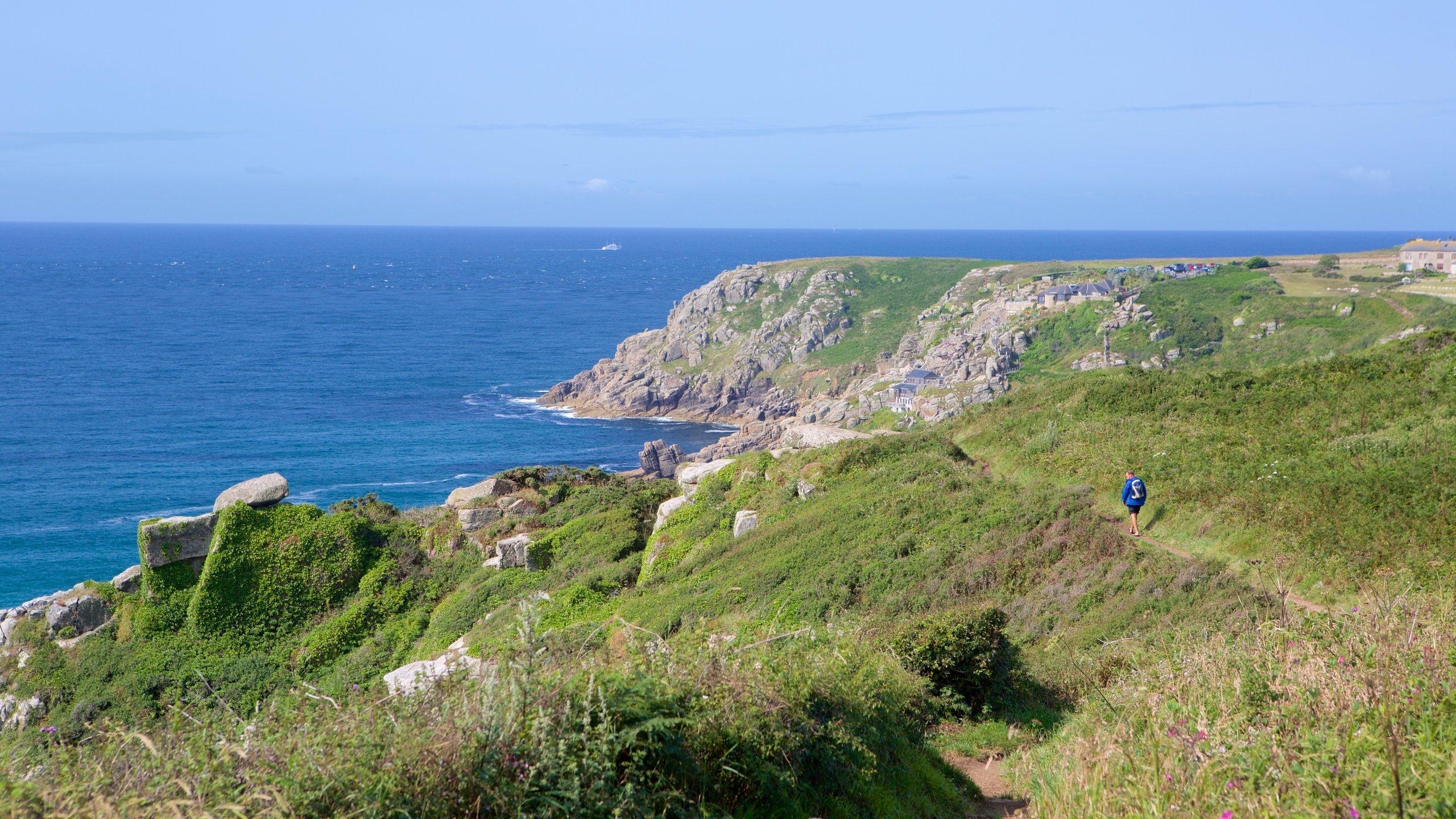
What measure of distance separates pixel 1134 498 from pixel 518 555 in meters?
A: 16.5

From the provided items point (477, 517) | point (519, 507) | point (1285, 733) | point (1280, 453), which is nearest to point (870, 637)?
point (1285, 733)

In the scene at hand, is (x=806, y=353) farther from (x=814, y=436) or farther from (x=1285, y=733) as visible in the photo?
(x=1285, y=733)

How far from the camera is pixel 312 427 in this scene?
77.8m

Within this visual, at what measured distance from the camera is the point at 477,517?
2809cm

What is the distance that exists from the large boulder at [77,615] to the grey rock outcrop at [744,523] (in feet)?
62.4

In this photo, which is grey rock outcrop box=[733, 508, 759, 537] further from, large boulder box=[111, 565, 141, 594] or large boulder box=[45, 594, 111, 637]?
large boulder box=[45, 594, 111, 637]

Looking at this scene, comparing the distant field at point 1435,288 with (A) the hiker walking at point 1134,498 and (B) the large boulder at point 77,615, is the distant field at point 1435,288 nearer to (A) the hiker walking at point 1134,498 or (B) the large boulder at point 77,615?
(A) the hiker walking at point 1134,498

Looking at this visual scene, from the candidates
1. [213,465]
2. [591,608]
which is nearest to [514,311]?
[213,465]

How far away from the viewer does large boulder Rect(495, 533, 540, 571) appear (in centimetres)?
2527

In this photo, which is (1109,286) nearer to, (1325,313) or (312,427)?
(1325,313)

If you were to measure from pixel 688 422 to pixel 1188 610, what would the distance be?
75.6 m

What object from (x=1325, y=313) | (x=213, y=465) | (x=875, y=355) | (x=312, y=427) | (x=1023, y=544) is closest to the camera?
(x=1023, y=544)

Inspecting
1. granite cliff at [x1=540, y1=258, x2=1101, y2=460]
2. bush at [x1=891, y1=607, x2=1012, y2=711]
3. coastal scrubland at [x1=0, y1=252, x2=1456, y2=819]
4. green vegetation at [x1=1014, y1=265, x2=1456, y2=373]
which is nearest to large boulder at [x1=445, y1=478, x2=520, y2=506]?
coastal scrubland at [x1=0, y1=252, x2=1456, y2=819]

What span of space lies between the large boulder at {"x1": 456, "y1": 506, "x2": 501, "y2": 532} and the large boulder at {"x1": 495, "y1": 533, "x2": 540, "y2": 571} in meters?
2.36
